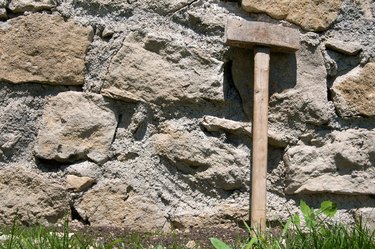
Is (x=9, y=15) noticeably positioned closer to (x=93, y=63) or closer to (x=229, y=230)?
(x=93, y=63)

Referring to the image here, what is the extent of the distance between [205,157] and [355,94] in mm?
648

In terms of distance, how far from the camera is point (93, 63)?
2.06 metres

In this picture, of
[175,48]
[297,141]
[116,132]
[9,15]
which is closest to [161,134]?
[116,132]

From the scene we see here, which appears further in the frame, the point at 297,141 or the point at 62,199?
the point at 297,141

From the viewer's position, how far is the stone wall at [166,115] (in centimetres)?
200

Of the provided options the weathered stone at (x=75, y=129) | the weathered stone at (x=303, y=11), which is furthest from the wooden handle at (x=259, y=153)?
the weathered stone at (x=75, y=129)

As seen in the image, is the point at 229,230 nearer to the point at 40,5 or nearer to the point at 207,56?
the point at 207,56

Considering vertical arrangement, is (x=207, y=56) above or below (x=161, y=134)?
above

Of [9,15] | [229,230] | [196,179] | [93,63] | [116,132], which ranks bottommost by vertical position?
[229,230]

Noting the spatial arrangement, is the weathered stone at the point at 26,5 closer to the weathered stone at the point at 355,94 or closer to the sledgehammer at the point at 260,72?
the sledgehammer at the point at 260,72

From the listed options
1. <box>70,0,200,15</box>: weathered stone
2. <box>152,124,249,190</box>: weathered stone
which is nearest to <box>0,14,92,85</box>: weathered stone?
<box>70,0,200,15</box>: weathered stone

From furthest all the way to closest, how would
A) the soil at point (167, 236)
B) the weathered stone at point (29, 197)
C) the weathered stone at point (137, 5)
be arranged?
the weathered stone at point (137, 5) → the weathered stone at point (29, 197) → the soil at point (167, 236)

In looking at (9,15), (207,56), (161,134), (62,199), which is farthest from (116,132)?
(9,15)

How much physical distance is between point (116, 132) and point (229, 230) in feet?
1.79
